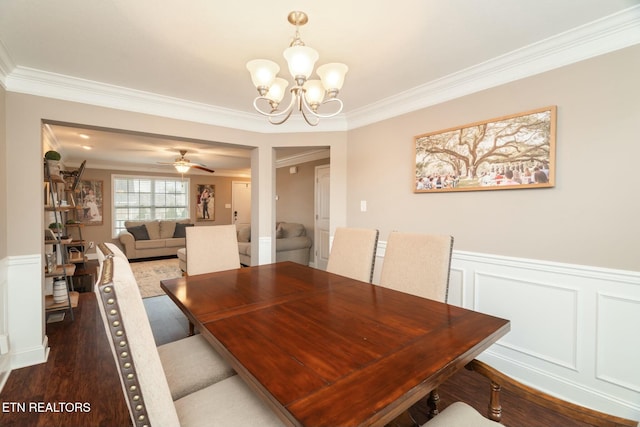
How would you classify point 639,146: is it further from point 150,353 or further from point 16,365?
point 16,365

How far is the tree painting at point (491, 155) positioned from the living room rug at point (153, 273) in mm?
3921

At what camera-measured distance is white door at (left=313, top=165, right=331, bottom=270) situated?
17.2 feet

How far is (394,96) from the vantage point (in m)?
2.81

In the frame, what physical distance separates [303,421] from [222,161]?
6562 millimetres

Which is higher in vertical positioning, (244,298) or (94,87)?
(94,87)

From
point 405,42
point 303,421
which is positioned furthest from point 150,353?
point 405,42

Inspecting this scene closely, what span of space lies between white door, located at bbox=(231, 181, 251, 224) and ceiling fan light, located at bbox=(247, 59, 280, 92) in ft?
24.4

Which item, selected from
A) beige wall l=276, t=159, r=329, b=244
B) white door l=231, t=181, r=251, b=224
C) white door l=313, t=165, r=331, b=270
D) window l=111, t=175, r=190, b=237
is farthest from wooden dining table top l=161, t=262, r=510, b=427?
white door l=231, t=181, r=251, b=224

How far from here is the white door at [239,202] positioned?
28.5 ft

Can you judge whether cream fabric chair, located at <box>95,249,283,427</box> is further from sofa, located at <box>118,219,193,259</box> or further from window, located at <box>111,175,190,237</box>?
window, located at <box>111,175,190,237</box>

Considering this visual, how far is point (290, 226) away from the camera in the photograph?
5.64 meters

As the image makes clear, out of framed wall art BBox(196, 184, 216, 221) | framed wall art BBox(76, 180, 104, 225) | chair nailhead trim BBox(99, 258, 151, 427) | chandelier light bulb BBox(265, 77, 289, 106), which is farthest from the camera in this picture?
framed wall art BBox(196, 184, 216, 221)

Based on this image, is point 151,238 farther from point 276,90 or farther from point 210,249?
point 276,90

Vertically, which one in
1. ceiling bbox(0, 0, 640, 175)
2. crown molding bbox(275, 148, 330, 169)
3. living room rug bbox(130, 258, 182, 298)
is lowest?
living room rug bbox(130, 258, 182, 298)
